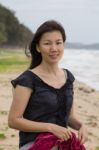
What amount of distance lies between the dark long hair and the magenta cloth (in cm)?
53

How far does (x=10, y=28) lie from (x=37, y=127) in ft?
324

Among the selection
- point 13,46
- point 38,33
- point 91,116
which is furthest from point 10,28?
point 38,33

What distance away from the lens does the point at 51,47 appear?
12.4 ft

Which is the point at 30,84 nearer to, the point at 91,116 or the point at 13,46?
the point at 91,116

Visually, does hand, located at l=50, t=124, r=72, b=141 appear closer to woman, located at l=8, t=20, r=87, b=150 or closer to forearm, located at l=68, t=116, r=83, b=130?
woman, located at l=8, t=20, r=87, b=150

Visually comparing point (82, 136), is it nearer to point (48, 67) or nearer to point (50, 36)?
point (48, 67)

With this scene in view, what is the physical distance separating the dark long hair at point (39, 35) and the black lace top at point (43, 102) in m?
0.16

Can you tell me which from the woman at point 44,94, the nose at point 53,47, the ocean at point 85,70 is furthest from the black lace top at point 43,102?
Answer: the ocean at point 85,70

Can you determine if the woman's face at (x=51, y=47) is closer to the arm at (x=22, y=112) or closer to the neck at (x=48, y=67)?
the neck at (x=48, y=67)

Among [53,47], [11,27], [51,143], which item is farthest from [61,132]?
[11,27]

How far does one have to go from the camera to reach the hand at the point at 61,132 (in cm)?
360

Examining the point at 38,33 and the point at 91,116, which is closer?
the point at 38,33

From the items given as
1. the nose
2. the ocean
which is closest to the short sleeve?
the nose

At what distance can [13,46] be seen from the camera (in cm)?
11856
